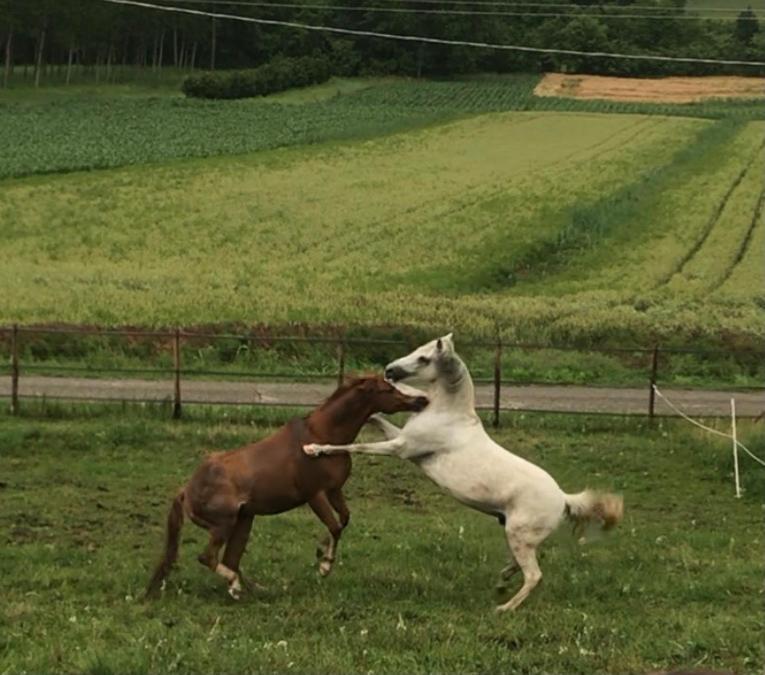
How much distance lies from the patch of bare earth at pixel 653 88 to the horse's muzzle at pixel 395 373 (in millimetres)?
93494

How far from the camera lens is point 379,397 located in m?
10.4

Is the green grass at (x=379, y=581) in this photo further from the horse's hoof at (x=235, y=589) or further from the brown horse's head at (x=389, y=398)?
the brown horse's head at (x=389, y=398)

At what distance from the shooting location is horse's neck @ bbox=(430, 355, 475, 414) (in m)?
10.3

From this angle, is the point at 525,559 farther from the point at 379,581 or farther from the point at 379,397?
the point at 379,397

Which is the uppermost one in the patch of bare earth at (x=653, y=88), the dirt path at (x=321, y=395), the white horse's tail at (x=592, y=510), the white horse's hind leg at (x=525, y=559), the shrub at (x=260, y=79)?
the white horse's tail at (x=592, y=510)

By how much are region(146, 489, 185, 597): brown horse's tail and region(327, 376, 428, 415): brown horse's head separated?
1.55 metres

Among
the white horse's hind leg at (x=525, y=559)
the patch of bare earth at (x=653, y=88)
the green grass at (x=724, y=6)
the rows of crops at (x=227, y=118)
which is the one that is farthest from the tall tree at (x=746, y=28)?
the white horse's hind leg at (x=525, y=559)

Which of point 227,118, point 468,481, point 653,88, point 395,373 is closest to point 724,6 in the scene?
point 653,88

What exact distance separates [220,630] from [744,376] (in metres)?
18.8

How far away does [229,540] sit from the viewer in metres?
10.4

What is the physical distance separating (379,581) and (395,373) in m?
1.78

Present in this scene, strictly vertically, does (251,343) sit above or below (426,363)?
below

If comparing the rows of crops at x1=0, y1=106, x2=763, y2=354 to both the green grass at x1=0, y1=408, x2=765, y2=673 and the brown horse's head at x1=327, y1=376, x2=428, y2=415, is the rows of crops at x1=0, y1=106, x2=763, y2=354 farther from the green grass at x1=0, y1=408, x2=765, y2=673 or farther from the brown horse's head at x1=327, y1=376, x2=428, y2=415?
the brown horse's head at x1=327, y1=376, x2=428, y2=415

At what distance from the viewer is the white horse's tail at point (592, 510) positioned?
1036 centimetres
